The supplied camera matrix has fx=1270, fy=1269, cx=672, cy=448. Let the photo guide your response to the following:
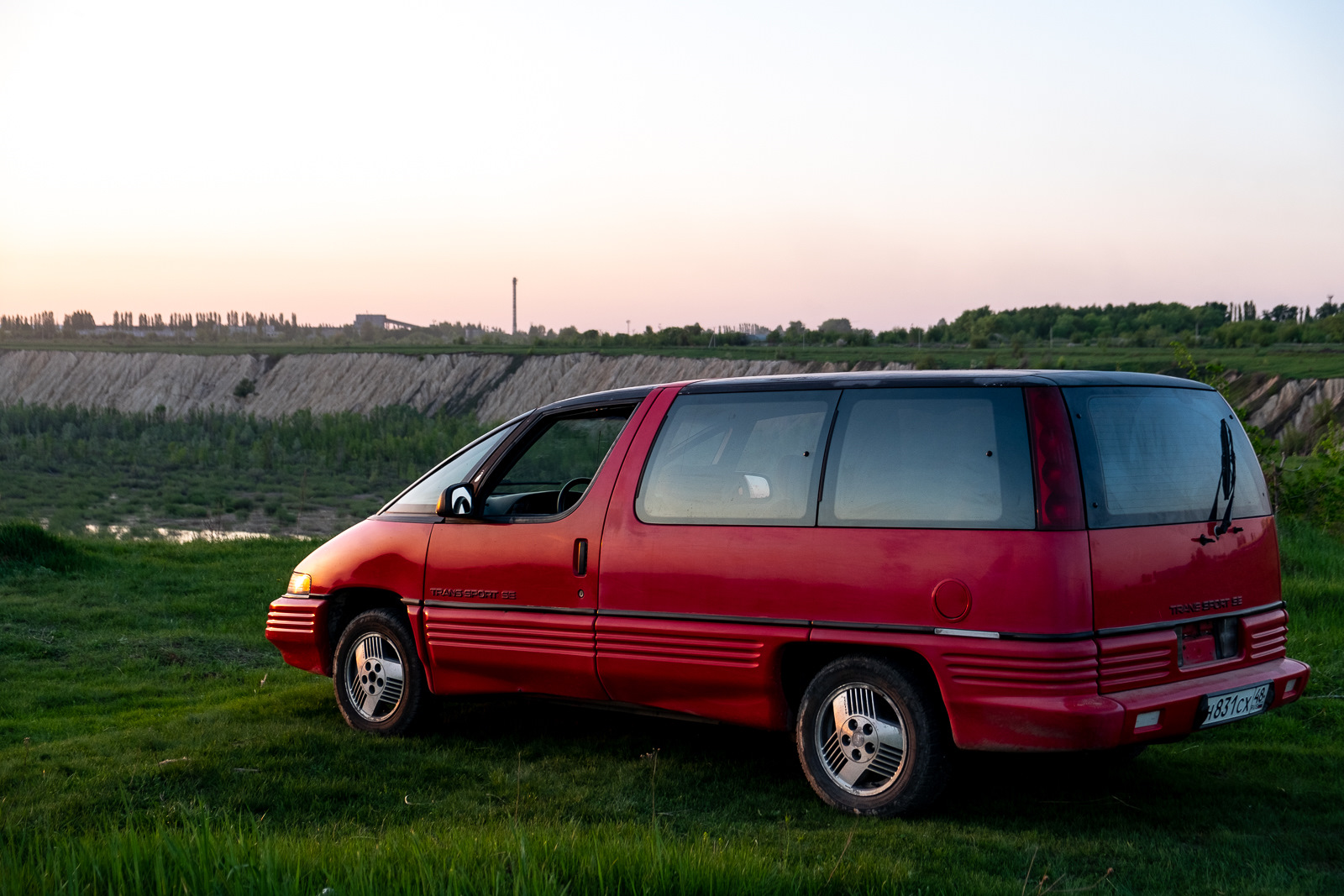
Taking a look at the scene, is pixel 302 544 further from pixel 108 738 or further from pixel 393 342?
pixel 393 342

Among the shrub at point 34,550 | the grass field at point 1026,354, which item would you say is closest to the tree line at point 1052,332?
the grass field at point 1026,354

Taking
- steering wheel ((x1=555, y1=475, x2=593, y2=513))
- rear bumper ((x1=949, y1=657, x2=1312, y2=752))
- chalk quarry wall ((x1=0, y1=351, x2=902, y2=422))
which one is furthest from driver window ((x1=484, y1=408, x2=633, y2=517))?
chalk quarry wall ((x1=0, y1=351, x2=902, y2=422))

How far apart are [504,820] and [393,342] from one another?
299 feet

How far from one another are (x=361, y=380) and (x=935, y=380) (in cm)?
7734

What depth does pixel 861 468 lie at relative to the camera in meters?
5.42

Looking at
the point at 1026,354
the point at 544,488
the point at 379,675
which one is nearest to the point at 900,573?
the point at 544,488

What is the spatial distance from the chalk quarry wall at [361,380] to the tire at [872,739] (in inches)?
1601

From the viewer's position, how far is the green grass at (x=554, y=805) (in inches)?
145

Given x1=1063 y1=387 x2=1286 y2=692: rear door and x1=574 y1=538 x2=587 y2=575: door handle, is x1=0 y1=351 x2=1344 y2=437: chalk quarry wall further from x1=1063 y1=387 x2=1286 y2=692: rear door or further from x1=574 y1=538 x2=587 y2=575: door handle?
x1=574 y1=538 x2=587 y2=575: door handle

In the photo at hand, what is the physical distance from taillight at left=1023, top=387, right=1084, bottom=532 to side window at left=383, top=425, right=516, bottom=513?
10.1 feet

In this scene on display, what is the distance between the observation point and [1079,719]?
477 cm

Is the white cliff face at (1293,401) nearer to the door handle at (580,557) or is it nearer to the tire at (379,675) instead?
the tire at (379,675)

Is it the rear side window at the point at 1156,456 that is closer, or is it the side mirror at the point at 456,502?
the rear side window at the point at 1156,456

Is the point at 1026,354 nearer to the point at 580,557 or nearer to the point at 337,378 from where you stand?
the point at 337,378
